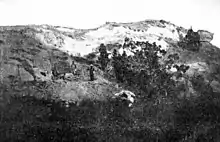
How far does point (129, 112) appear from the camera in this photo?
3981cm

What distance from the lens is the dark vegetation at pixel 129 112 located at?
2417cm

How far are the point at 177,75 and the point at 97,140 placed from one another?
113ft

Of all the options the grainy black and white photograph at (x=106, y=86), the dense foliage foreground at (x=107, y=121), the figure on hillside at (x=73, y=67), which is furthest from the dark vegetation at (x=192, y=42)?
the dense foliage foreground at (x=107, y=121)

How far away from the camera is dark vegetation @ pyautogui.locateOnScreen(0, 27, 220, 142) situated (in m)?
24.2

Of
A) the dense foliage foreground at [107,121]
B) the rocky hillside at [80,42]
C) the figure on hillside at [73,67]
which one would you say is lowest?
the dense foliage foreground at [107,121]

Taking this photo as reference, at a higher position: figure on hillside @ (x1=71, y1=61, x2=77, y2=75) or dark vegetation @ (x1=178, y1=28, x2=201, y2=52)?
dark vegetation @ (x1=178, y1=28, x2=201, y2=52)

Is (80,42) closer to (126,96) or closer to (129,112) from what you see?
(126,96)

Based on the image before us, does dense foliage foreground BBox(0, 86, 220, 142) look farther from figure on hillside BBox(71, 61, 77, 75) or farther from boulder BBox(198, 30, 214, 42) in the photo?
boulder BBox(198, 30, 214, 42)

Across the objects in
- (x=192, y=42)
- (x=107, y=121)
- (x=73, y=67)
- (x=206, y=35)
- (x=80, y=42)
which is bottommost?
(x=107, y=121)

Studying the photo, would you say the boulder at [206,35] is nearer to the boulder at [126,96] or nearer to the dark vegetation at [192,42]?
the dark vegetation at [192,42]

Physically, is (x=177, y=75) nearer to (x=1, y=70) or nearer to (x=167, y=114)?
(x=167, y=114)

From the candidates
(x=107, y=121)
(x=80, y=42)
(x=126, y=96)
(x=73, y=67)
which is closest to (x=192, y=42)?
(x=80, y=42)

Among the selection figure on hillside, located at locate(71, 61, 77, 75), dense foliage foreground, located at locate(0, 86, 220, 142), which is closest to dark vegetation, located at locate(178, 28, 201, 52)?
figure on hillside, located at locate(71, 61, 77, 75)

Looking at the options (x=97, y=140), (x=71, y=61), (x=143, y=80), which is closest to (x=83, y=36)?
(x=71, y=61)
